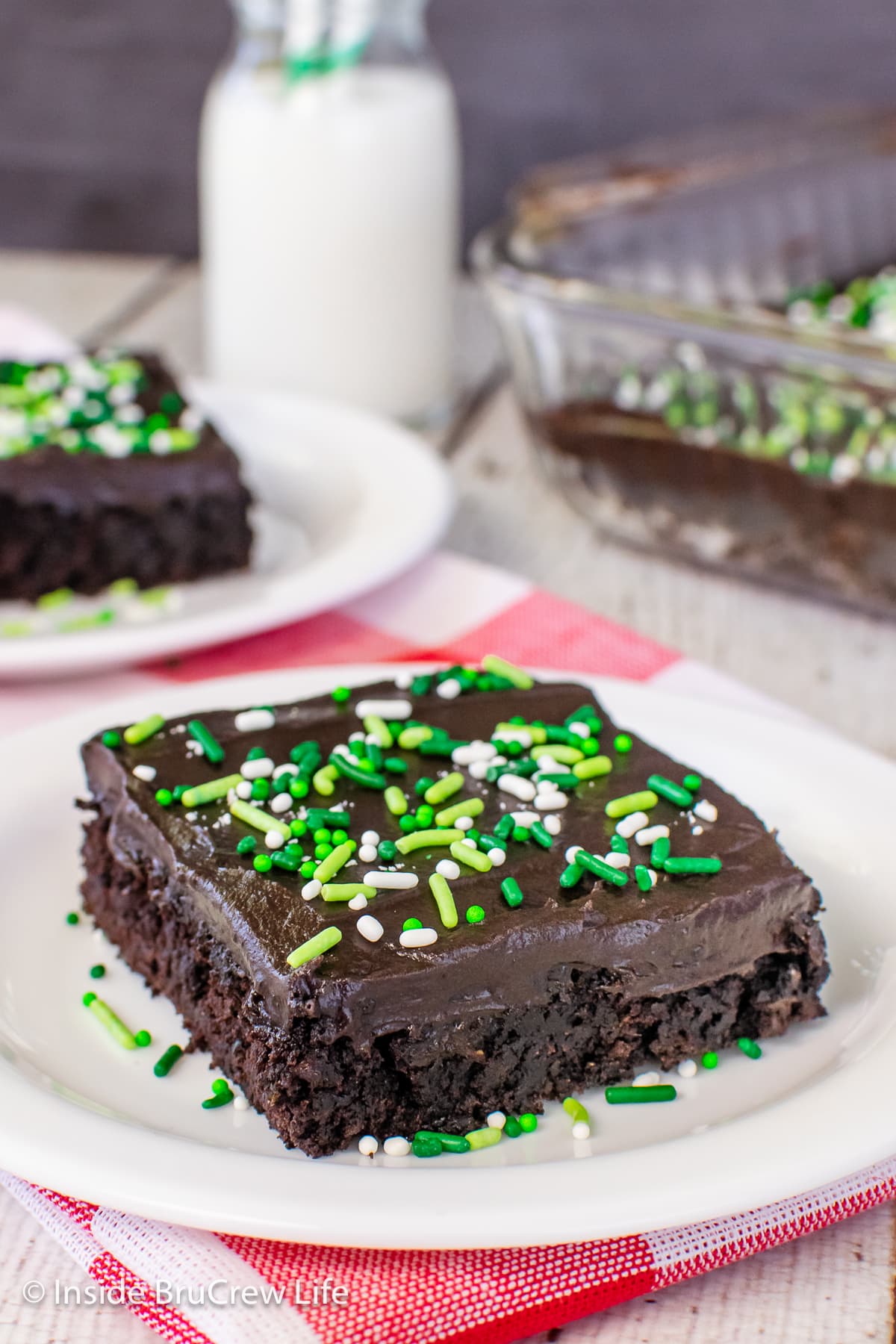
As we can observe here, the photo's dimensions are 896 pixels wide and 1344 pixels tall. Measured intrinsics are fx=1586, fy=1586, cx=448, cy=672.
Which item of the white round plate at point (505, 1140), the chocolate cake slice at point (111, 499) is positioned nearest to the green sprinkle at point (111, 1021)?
the white round plate at point (505, 1140)

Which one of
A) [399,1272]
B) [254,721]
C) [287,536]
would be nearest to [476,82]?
[287,536]

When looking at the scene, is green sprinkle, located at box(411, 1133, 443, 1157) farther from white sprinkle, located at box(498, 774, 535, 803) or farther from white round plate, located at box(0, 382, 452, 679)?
white round plate, located at box(0, 382, 452, 679)

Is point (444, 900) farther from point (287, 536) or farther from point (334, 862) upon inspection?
point (287, 536)

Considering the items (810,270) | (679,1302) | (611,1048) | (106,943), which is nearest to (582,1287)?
(679,1302)

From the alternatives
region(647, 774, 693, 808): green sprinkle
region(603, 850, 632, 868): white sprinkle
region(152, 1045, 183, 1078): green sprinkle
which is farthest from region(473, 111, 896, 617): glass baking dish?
region(152, 1045, 183, 1078): green sprinkle

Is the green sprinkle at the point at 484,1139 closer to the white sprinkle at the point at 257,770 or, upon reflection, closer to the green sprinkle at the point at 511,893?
the green sprinkle at the point at 511,893

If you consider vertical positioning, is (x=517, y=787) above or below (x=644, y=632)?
above
